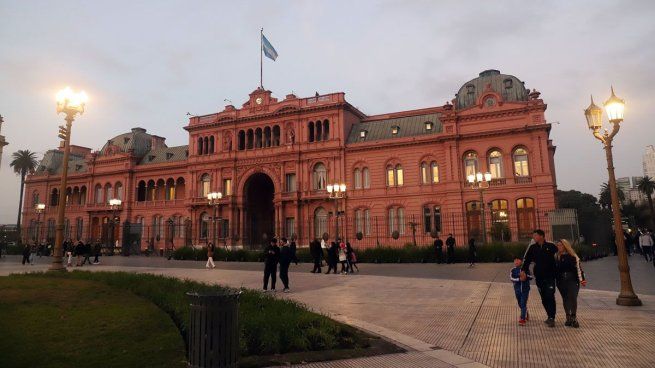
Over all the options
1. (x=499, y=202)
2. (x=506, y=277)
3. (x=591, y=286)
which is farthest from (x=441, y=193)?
(x=591, y=286)

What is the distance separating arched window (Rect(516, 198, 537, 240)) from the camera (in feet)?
120

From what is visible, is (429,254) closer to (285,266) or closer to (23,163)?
(285,266)

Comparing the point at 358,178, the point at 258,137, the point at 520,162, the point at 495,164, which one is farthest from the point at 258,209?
the point at 520,162

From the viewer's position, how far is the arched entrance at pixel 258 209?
162 ft

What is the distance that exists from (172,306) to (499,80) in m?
39.7

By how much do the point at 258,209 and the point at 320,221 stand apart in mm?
10620

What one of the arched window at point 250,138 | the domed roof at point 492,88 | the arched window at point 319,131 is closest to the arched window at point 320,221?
the arched window at point 319,131

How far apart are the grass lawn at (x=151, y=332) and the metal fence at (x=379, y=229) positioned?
23.9 metres

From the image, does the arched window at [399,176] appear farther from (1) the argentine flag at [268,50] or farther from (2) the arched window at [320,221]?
(1) the argentine flag at [268,50]

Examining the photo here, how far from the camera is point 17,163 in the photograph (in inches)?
2758

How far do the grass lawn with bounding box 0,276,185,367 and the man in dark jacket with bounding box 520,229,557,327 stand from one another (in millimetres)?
7013

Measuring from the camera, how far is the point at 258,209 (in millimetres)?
52094

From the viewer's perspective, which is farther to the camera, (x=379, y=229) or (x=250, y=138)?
(x=250, y=138)

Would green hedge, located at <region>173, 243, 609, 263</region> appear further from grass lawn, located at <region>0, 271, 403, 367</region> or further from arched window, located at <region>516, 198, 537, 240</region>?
grass lawn, located at <region>0, 271, 403, 367</region>
